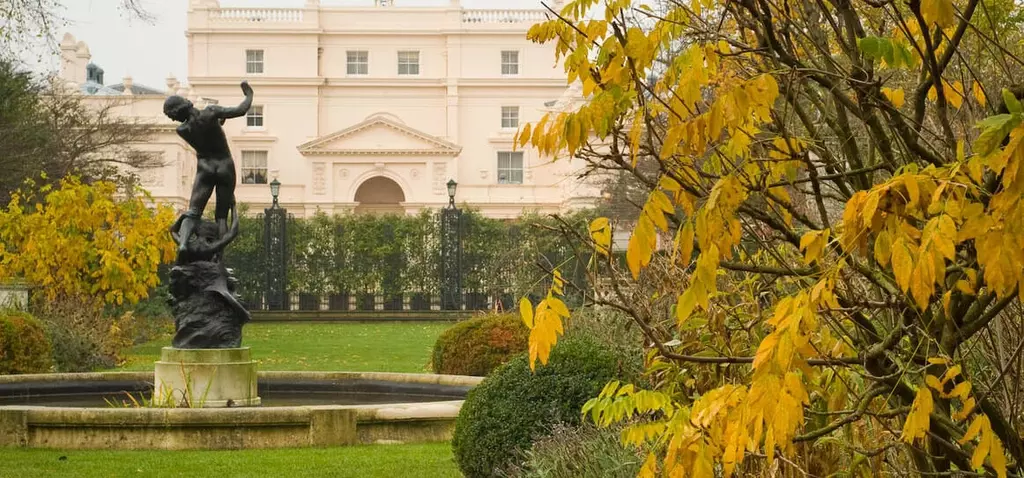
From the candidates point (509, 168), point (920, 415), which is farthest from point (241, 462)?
point (509, 168)

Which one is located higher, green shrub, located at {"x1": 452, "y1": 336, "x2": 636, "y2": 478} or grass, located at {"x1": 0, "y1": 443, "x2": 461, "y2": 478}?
green shrub, located at {"x1": 452, "y1": 336, "x2": 636, "y2": 478}

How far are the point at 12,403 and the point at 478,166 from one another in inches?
1719

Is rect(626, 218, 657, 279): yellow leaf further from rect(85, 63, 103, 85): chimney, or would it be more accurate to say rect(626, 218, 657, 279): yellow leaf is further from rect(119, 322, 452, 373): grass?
rect(85, 63, 103, 85): chimney

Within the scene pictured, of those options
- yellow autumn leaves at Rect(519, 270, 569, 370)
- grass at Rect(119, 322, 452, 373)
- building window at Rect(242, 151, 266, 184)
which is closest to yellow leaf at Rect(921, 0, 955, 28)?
yellow autumn leaves at Rect(519, 270, 569, 370)

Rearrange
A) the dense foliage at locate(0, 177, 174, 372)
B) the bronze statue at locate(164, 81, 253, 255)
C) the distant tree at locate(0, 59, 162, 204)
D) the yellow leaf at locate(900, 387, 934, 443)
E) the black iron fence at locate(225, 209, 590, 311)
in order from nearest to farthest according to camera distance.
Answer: the yellow leaf at locate(900, 387, 934, 443) → the bronze statue at locate(164, 81, 253, 255) → the dense foliage at locate(0, 177, 174, 372) → the distant tree at locate(0, 59, 162, 204) → the black iron fence at locate(225, 209, 590, 311)

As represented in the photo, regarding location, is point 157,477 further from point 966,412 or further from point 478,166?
point 478,166

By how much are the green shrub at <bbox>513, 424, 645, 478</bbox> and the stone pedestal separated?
4380 millimetres

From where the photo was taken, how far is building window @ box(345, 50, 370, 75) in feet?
185

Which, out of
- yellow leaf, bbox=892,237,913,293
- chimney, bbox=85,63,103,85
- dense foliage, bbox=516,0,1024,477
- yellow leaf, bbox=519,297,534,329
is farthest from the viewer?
chimney, bbox=85,63,103,85

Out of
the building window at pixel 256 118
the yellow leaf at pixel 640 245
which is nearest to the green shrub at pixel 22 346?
the yellow leaf at pixel 640 245

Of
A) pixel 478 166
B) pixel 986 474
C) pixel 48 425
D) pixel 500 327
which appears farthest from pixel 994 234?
pixel 478 166

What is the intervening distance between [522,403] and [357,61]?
50683 mm

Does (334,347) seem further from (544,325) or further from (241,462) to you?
(544,325)

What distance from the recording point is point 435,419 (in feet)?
30.4
